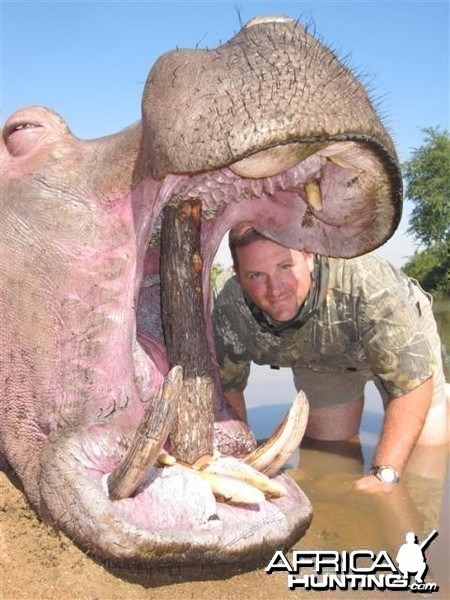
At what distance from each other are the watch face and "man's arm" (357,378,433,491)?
0.03m

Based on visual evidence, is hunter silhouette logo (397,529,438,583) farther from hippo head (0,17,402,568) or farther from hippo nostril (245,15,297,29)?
hippo nostril (245,15,297,29)

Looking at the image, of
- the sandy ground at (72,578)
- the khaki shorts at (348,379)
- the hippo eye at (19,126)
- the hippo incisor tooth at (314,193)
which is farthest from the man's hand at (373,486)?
the hippo eye at (19,126)

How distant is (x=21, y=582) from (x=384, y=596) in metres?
1.15

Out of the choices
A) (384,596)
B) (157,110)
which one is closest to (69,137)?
(157,110)

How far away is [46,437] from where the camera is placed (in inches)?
92.5

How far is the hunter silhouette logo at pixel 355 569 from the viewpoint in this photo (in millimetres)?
2406

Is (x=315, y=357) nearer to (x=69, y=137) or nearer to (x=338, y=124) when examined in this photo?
(x=69, y=137)

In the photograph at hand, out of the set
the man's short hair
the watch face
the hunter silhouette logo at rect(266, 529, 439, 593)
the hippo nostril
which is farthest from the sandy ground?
the man's short hair

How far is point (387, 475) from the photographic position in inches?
149

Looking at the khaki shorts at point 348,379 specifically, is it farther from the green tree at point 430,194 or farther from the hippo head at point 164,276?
the green tree at point 430,194

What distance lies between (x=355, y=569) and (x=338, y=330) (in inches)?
74.9

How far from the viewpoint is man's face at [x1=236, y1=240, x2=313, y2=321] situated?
3.82 metres

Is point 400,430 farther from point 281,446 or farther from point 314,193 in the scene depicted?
point 314,193

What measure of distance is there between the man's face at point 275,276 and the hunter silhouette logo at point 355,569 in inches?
61.0
